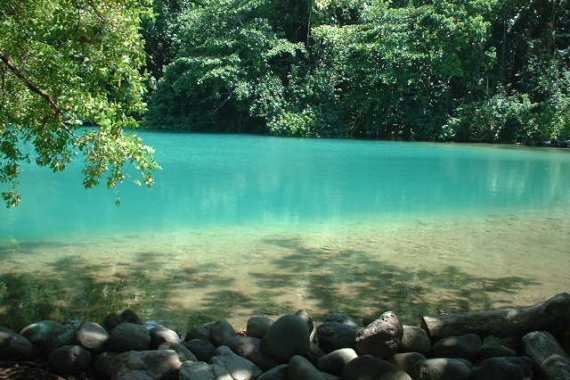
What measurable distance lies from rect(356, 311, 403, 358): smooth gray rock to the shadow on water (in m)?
1.39

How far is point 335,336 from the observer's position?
13.3ft

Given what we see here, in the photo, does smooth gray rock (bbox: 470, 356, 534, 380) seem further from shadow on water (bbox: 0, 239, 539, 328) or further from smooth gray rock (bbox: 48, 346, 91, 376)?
smooth gray rock (bbox: 48, 346, 91, 376)

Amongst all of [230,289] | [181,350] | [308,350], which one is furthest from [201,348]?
[230,289]

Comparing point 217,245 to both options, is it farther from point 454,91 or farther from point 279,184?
point 454,91

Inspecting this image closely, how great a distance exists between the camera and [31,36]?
14.9 ft

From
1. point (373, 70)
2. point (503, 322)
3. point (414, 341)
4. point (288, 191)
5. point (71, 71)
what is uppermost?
point (373, 70)

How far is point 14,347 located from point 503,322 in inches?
117

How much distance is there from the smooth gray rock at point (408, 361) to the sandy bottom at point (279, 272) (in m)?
1.42

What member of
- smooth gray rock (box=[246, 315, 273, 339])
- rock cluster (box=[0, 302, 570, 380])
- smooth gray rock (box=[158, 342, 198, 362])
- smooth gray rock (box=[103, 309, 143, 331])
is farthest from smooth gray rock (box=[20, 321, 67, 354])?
smooth gray rock (box=[246, 315, 273, 339])

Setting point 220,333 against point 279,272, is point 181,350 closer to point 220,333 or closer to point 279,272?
point 220,333

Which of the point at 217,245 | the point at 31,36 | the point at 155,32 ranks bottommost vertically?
the point at 217,245

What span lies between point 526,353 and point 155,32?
32570mm

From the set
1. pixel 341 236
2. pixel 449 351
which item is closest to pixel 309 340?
pixel 449 351

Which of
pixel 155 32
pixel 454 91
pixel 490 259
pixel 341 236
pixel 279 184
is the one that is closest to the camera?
pixel 490 259
